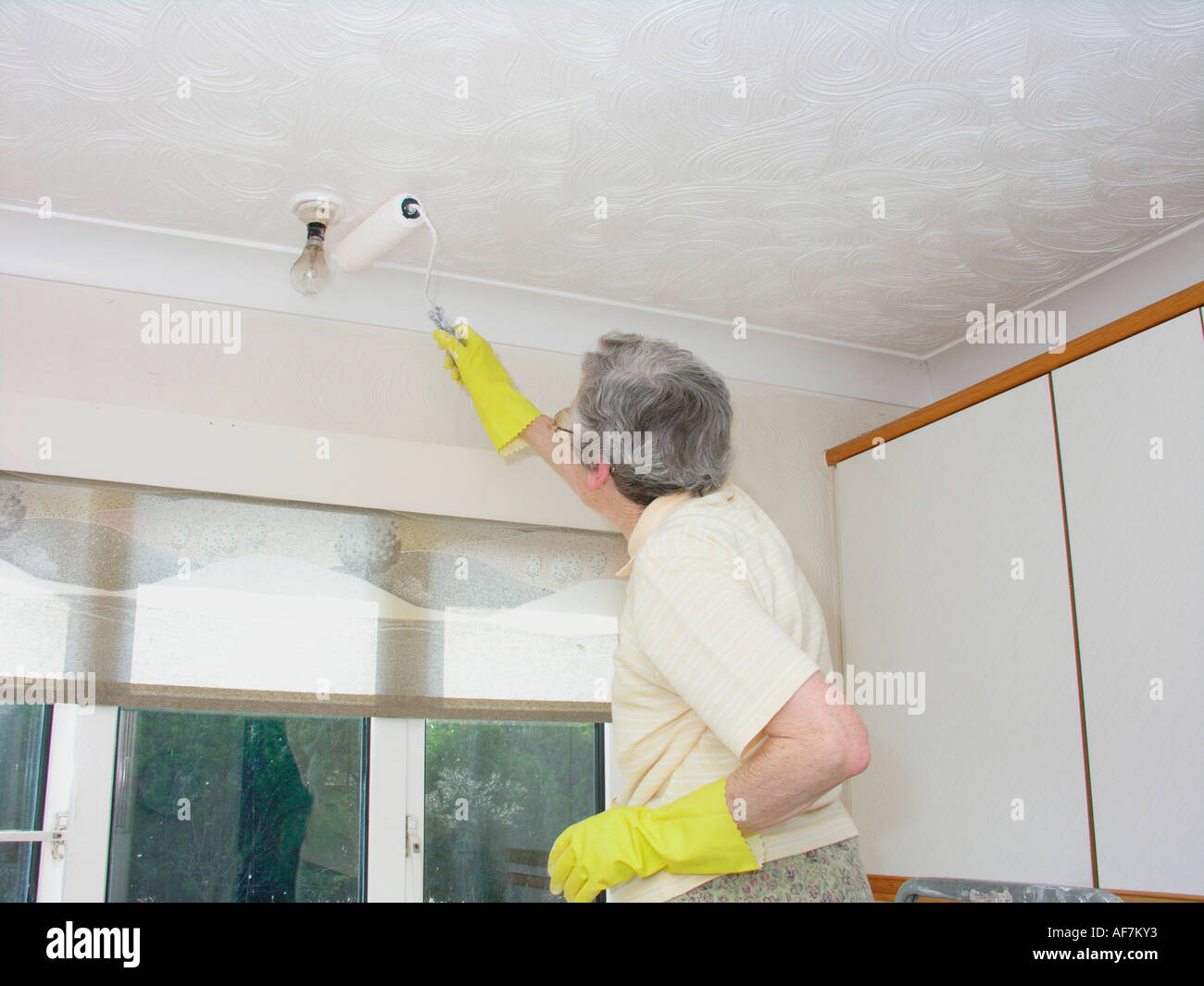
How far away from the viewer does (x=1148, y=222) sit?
5.92 ft

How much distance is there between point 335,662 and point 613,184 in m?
0.94

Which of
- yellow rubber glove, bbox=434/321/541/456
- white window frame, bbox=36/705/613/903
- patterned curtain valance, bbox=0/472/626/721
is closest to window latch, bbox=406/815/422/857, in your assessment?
white window frame, bbox=36/705/613/903

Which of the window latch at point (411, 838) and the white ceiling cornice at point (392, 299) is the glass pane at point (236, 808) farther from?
the white ceiling cornice at point (392, 299)

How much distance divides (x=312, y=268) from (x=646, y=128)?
0.58 m

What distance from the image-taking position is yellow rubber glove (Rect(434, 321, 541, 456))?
1.80m

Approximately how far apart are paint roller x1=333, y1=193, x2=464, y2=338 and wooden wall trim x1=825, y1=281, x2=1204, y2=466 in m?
0.93

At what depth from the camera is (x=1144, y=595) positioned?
1608 millimetres

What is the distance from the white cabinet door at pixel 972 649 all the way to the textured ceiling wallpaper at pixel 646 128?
366 mm

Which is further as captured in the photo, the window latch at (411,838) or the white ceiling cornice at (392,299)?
the window latch at (411,838)

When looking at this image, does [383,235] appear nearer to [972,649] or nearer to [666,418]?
[666,418]

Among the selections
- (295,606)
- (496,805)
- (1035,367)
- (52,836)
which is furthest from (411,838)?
(1035,367)

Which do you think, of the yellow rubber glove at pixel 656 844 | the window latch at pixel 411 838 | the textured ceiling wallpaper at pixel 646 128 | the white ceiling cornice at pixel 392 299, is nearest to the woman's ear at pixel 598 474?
the yellow rubber glove at pixel 656 844

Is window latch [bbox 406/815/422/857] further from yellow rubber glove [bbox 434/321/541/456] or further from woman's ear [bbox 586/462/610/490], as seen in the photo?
woman's ear [bbox 586/462/610/490]

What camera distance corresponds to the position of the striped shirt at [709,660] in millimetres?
1008
